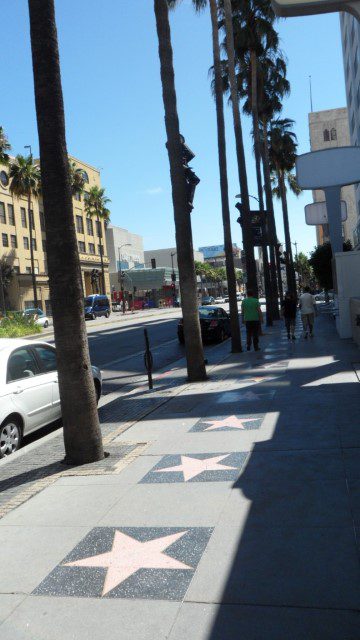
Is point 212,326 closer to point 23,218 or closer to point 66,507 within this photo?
point 66,507

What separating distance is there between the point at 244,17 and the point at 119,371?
16923 mm

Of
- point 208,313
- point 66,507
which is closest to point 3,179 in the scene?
point 208,313

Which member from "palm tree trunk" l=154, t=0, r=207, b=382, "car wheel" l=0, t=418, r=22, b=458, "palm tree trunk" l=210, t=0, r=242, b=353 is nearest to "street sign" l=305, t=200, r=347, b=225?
"palm tree trunk" l=210, t=0, r=242, b=353

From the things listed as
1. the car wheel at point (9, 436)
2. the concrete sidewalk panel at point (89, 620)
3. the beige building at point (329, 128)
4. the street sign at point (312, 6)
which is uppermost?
the beige building at point (329, 128)

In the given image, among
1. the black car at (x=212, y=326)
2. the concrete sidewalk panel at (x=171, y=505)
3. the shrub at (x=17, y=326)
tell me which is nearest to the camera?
the concrete sidewalk panel at (x=171, y=505)

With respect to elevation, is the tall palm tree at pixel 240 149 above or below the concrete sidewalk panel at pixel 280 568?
above

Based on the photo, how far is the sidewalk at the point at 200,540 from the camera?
3.39 meters

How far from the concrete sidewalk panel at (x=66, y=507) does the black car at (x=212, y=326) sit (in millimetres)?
17193

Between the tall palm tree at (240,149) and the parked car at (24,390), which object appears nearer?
the parked car at (24,390)

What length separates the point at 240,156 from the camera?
69.8 feet

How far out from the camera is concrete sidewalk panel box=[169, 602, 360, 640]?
10.3 feet

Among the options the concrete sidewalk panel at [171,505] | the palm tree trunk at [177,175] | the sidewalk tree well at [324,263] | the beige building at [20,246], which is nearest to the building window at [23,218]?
the beige building at [20,246]

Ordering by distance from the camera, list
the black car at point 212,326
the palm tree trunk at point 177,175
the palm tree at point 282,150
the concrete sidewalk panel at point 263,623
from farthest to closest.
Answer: the palm tree at point 282,150 < the black car at point 212,326 < the palm tree trunk at point 177,175 < the concrete sidewalk panel at point 263,623

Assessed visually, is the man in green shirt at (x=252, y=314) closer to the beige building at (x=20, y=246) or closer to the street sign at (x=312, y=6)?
the street sign at (x=312, y=6)
